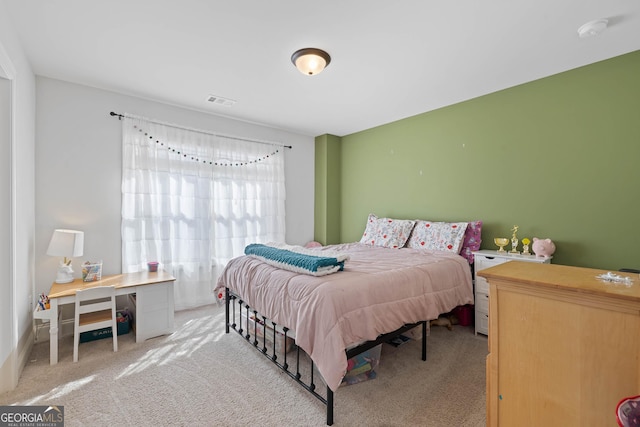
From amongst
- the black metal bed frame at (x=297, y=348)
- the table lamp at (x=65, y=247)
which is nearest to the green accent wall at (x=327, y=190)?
the black metal bed frame at (x=297, y=348)

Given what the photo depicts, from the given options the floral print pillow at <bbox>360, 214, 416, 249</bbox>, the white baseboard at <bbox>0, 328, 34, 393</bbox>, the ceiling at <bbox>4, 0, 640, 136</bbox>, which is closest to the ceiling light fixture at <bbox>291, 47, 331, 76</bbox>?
the ceiling at <bbox>4, 0, 640, 136</bbox>

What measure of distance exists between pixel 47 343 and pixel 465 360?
12.8 ft

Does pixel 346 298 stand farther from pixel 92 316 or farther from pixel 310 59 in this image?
pixel 92 316

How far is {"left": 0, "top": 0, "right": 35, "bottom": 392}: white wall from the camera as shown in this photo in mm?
1993

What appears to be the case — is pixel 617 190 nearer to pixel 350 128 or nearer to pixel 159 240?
pixel 350 128

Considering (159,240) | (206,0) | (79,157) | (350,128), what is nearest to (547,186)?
(350,128)

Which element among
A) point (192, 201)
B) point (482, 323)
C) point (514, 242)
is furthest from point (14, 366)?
point (514, 242)

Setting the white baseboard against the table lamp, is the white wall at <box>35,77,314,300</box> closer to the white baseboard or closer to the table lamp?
the table lamp

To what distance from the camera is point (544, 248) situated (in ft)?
9.04

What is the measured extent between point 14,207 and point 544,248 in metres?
4.46

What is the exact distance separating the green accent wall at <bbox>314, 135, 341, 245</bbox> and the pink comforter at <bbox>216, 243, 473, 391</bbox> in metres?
2.25

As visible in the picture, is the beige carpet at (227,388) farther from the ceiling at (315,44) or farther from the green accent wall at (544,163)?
the ceiling at (315,44)

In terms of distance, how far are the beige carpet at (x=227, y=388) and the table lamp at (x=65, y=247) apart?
2.14 ft

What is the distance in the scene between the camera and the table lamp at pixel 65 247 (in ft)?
8.73
